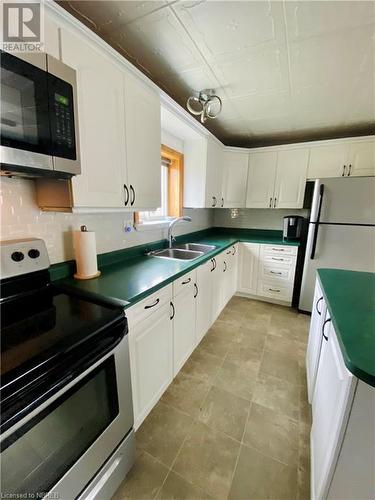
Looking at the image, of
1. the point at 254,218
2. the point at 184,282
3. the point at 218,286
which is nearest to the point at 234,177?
the point at 254,218

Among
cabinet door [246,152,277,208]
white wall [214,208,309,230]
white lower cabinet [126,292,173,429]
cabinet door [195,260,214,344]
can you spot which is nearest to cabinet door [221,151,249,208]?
cabinet door [246,152,277,208]

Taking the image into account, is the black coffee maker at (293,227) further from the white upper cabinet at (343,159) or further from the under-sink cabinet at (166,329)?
the under-sink cabinet at (166,329)

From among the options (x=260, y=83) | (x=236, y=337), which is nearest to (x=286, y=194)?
(x=260, y=83)

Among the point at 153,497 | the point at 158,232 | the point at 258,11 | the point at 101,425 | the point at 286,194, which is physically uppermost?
the point at 258,11

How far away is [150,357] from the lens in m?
1.34

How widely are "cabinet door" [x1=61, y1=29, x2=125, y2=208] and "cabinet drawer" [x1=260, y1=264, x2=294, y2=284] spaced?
2.37 m

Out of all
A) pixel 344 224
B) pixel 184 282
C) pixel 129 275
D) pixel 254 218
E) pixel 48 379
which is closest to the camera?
pixel 48 379

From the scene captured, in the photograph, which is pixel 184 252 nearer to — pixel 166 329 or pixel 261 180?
pixel 166 329

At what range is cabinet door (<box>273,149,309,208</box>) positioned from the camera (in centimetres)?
290

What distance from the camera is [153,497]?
1.05m

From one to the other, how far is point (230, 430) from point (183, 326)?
72 centimetres

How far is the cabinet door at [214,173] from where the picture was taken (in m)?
2.66

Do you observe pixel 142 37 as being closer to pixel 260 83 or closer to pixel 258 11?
pixel 258 11

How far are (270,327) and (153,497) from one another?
1.90m
